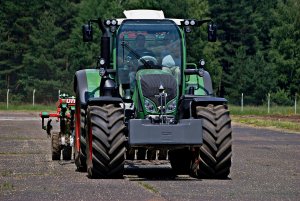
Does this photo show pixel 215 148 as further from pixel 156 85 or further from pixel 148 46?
pixel 148 46

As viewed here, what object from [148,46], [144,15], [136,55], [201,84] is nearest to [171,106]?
[136,55]

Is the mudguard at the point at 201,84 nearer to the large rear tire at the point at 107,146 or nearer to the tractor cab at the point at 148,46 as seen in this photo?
the tractor cab at the point at 148,46

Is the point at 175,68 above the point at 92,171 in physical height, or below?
above

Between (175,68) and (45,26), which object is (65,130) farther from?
(45,26)

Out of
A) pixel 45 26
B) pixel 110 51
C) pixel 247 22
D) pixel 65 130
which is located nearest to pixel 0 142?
pixel 65 130

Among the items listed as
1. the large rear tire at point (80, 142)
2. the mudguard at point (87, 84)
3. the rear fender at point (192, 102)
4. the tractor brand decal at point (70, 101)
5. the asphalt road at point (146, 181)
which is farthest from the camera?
the tractor brand decal at point (70, 101)

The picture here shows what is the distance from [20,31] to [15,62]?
4109 millimetres

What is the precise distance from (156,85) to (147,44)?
1.60 metres

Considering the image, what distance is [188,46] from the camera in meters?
98.7

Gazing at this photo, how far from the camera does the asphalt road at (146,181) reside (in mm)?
14055

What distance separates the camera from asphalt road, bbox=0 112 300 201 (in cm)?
1405

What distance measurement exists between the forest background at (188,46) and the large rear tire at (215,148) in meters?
73.5

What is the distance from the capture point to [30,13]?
117m

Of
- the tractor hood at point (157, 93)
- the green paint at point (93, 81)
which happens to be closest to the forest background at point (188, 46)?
the green paint at point (93, 81)
